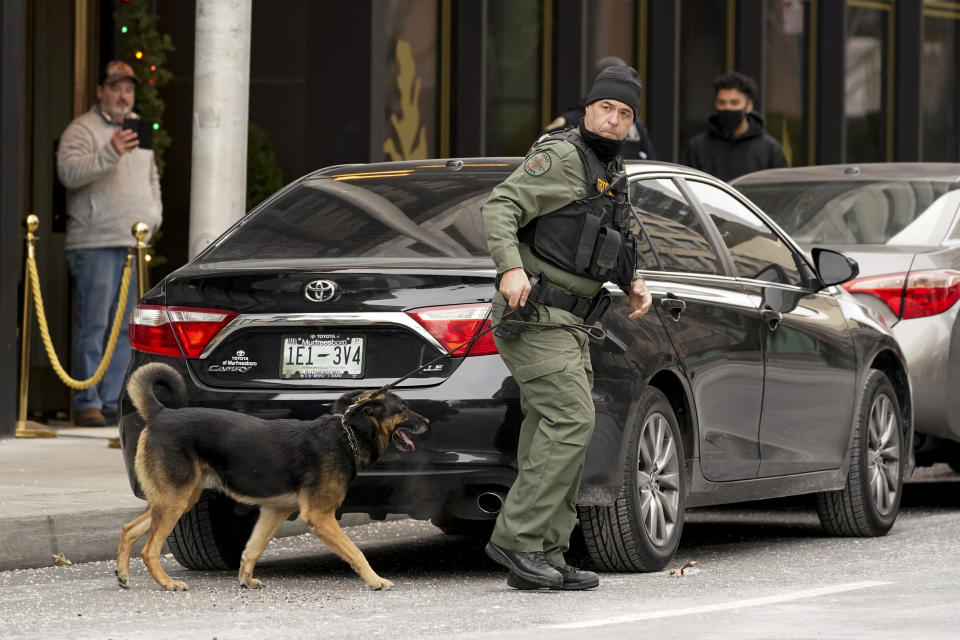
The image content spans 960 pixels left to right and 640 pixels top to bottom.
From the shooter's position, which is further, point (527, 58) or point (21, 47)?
point (527, 58)

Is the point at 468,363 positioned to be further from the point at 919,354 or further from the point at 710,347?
the point at 919,354

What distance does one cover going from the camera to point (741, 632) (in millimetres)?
6070

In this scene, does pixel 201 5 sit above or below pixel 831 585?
above

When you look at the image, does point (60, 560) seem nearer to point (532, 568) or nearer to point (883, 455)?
point (532, 568)

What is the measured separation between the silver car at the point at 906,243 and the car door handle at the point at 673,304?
2.53 m

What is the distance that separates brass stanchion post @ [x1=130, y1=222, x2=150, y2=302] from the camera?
38.5 feet

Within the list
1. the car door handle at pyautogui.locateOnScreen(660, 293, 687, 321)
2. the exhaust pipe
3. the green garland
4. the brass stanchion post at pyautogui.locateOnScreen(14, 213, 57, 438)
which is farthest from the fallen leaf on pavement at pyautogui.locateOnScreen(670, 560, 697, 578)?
the green garland

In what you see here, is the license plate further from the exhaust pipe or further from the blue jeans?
the blue jeans

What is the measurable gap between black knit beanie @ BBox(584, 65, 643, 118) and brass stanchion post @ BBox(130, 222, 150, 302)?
5.03 m

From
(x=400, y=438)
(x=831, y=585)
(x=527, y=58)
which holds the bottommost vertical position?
(x=831, y=585)

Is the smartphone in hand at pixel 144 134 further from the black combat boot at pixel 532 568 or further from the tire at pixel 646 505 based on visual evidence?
the black combat boot at pixel 532 568

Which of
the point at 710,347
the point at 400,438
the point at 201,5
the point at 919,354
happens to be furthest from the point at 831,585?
the point at 201,5

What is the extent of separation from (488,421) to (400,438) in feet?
1.00

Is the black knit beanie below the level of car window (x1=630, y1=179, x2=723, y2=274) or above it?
above
